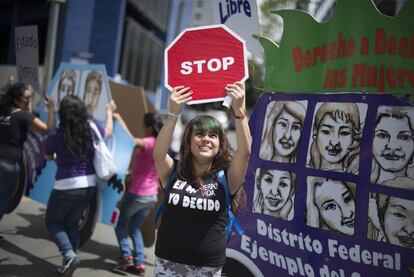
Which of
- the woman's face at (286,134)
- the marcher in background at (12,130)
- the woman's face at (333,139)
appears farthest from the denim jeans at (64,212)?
the woman's face at (333,139)

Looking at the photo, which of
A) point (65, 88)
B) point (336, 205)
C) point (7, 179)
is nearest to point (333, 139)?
point (336, 205)

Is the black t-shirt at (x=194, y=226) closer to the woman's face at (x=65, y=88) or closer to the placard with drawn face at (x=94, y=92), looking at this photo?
the placard with drawn face at (x=94, y=92)

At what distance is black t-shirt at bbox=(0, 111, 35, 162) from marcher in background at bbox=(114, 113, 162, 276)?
3.73ft

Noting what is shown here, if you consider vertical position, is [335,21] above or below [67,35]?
below

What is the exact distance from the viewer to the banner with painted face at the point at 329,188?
2.57 meters

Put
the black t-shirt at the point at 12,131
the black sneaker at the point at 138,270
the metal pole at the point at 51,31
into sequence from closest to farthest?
the black t-shirt at the point at 12,131 → the black sneaker at the point at 138,270 → the metal pole at the point at 51,31

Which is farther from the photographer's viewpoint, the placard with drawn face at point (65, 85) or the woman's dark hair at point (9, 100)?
the placard with drawn face at point (65, 85)

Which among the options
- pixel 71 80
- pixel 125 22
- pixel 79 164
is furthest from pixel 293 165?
pixel 125 22

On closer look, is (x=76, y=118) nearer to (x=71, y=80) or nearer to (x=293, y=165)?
(x=71, y=80)

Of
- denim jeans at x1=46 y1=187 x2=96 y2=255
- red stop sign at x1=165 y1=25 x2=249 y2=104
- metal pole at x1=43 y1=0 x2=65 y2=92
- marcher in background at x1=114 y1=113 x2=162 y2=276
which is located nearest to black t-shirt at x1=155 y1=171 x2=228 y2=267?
red stop sign at x1=165 y1=25 x2=249 y2=104

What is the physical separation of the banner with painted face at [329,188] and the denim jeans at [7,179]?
2459mm

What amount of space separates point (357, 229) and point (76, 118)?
265 centimetres

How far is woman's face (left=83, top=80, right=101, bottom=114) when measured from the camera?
517 cm

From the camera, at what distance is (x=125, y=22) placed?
584 inches
